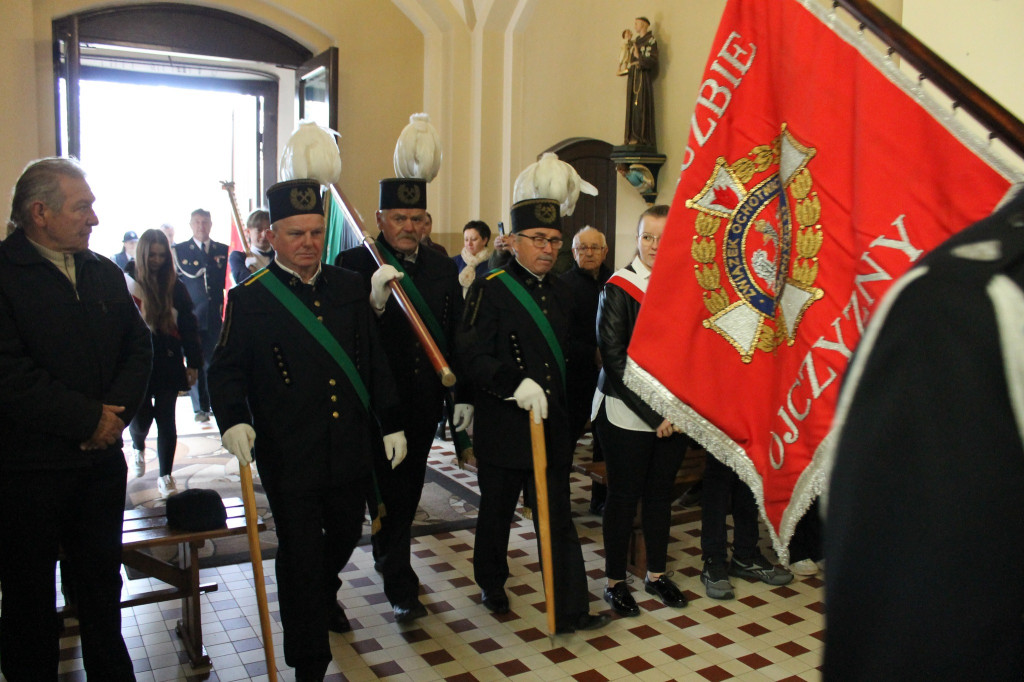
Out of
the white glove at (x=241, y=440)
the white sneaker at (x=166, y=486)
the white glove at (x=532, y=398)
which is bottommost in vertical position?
the white sneaker at (x=166, y=486)

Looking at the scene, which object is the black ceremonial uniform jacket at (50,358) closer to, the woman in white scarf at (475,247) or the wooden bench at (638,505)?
the wooden bench at (638,505)

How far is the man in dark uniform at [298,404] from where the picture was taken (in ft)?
8.61

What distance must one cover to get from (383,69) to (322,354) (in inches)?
287

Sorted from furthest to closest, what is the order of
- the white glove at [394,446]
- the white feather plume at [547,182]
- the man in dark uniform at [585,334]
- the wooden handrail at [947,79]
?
the man in dark uniform at [585,334]
the white feather plume at [547,182]
the white glove at [394,446]
the wooden handrail at [947,79]

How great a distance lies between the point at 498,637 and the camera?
3.16 metres

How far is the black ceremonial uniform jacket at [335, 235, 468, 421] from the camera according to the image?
3326 millimetres

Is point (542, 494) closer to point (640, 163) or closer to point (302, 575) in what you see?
point (302, 575)

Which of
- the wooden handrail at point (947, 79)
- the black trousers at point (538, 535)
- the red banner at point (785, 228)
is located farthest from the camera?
the black trousers at point (538, 535)

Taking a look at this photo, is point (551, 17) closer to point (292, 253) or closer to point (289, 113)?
point (289, 113)

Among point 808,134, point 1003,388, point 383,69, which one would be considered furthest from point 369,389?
point 383,69

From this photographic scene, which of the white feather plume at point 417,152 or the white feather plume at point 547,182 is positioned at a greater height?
the white feather plume at point 417,152

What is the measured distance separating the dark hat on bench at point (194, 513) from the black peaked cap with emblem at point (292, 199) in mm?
1022

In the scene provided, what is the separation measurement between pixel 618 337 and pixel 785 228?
3.96 feet

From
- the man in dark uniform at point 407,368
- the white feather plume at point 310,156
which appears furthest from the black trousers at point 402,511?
the white feather plume at point 310,156
